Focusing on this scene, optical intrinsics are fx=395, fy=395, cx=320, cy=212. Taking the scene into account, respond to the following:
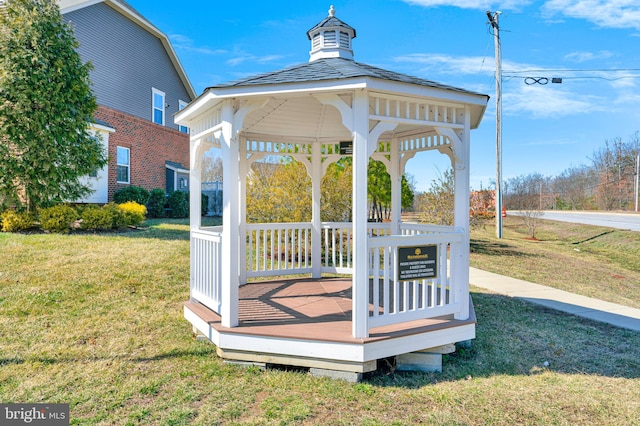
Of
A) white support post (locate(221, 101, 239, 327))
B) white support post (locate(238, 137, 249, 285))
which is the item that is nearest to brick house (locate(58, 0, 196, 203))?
white support post (locate(238, 137, 249, 285))

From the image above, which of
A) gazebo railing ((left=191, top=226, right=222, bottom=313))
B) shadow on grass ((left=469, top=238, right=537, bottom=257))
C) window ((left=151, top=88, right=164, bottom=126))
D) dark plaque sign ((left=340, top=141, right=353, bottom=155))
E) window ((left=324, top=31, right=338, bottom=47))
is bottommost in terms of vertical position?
shadow on grass ((left=469, top=238, right=537, bottom=257))

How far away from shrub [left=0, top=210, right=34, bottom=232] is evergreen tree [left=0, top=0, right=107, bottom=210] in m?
0.41

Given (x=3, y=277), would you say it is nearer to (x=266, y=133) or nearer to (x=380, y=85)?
(x=266, y=133)

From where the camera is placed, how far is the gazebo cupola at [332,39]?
18.2 ft

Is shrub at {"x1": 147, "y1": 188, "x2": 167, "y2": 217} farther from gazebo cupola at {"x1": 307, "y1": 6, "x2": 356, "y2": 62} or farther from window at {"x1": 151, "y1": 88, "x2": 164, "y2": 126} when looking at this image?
gazebo cupola at {"x1": 307, "y1": 6, "x2": 356, "y2": 62}

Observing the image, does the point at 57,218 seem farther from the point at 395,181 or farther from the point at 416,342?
the point at 416,342

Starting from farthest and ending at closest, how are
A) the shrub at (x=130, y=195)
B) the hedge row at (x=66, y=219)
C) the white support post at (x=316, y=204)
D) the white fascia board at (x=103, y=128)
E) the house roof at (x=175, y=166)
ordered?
the house roof at (x=175, y=166), the shrub at (x=130, y=195), the white fascia board at (x=103, y=128), the hedge row at (x=66, y=219), the white support post at (x=316, y=204)

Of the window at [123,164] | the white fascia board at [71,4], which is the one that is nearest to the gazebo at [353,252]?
the window at [123,164]

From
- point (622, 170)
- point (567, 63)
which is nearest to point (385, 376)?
point (567, 63)

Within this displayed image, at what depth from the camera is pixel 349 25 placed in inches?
222

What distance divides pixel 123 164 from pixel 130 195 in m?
1.69

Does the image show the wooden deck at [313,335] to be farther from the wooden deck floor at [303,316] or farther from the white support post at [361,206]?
the white support post at [361,206]

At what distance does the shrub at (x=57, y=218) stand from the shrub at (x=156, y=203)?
21.0ft

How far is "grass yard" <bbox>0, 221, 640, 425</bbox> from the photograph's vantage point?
3266 mm
